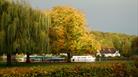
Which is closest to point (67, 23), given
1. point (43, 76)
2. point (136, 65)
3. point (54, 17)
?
point (54, 17)

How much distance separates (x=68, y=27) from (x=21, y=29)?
23.5 metres

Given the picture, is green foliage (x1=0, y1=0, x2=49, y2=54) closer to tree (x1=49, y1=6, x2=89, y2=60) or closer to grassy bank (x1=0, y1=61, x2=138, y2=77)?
tree (x1=49, y1=6, x2=89, y2=60)

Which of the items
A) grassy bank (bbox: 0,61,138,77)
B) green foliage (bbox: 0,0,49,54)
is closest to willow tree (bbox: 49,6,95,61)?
green foliage (bbox: 0,0,49,54)

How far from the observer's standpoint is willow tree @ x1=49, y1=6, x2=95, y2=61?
64.8 m

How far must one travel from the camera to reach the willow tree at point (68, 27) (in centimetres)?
6475

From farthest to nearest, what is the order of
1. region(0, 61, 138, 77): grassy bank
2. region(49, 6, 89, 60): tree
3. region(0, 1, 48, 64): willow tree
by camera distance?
region(49, 6, 89, 60): tree < region(0, 1, 48, 64): willow tree < region(0, 61, 138, 77): grassy bank

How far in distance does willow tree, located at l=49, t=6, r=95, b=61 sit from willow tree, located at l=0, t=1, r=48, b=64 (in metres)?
15.8

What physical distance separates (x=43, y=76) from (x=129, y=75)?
27.4 ft

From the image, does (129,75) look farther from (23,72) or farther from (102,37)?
(102,37)

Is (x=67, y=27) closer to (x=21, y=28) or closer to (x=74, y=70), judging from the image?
(x=21, y=28)

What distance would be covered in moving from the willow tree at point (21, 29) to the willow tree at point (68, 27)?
1581 centimetres

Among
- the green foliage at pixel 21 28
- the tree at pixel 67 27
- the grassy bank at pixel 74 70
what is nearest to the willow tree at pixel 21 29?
the green foliage at pixel 21 28

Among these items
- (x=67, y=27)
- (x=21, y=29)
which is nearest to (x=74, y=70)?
(x=21, y=29)

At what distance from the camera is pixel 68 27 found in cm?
6800
